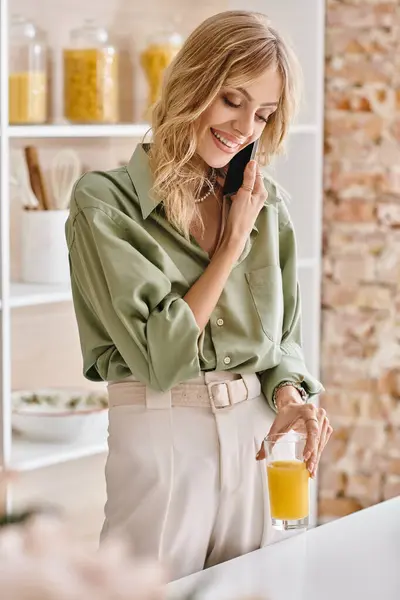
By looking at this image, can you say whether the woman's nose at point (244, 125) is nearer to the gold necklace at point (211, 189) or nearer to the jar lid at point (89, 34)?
the gold necklace at point (211, 189)

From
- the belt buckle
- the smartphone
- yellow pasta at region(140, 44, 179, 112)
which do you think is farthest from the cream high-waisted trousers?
yellow pasta at region(140, 44, 179, 112)

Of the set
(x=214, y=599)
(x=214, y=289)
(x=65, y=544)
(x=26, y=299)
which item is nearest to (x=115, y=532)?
(x=214, y=289)

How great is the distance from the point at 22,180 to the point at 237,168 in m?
1.18

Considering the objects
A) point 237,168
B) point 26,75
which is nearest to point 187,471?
point 237,168

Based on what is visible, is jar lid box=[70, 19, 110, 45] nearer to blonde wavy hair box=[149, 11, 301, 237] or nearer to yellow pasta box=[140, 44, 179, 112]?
yellow pasta box=[140, 44, 179, 112]

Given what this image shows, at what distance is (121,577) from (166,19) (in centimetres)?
308

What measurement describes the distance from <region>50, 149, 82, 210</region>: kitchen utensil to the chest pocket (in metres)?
1.22

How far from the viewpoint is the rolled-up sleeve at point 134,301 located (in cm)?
165

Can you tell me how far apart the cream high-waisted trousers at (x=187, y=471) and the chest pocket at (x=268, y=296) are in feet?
0.42

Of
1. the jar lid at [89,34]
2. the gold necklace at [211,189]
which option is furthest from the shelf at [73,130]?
the gold necklace at [211,189]

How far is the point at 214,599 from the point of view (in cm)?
116

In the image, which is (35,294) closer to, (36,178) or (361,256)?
(36,178)

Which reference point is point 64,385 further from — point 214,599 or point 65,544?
point 65,544

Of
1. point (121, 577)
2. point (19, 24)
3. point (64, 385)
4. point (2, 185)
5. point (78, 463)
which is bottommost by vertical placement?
point (78, 463)
